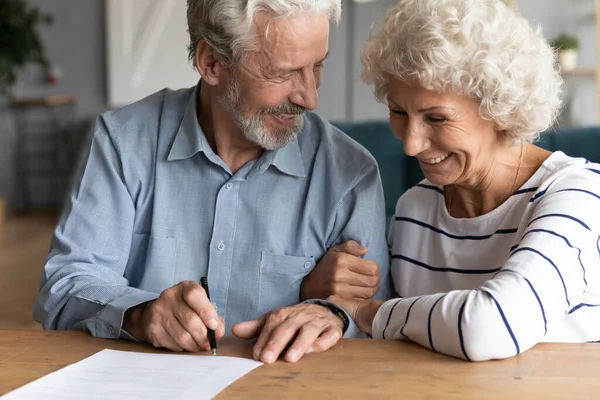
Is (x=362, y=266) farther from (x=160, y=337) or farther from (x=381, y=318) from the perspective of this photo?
(x=160, y=337)

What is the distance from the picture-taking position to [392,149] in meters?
2.32

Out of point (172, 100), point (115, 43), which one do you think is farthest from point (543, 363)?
point (115, 43)

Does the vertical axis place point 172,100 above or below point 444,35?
below

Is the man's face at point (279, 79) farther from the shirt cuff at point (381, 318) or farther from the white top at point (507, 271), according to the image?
the shirt cuff at point (381, 318)

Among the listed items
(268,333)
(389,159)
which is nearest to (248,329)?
(268,333)

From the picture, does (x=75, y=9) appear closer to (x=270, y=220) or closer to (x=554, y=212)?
(x=270, y=220)

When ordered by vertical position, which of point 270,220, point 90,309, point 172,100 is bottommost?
point 90,309

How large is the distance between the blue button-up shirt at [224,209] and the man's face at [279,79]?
0.22 feet

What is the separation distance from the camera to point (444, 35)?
144 cm

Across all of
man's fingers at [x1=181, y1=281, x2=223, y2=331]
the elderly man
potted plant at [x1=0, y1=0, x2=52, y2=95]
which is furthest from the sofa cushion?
potted plant at [x1=0, y1=0, x2=52, y2=95]

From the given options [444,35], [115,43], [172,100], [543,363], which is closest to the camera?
[543,363]

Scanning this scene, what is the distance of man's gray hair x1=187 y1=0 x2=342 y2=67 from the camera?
1.67 m

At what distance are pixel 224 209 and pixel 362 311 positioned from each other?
1.46 feet

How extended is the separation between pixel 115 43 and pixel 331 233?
18.5 feet
